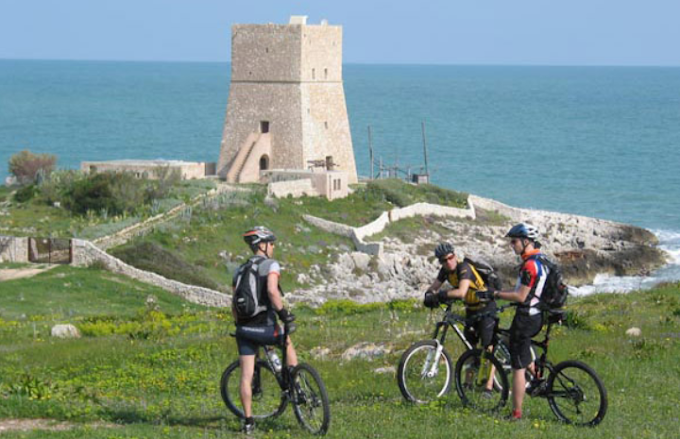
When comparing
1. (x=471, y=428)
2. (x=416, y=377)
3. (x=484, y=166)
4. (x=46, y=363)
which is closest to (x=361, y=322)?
(x=46, y=363)

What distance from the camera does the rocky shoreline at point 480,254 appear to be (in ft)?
136

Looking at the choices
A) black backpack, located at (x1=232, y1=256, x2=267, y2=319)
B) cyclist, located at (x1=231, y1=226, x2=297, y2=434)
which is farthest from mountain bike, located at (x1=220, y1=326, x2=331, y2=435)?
black backpack, located at (x1=232, y1=256, x2=267, y2=319)

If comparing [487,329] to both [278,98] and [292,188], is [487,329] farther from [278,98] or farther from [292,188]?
[278,98]

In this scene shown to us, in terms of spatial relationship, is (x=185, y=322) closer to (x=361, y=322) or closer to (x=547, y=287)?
(x=361, y=322)

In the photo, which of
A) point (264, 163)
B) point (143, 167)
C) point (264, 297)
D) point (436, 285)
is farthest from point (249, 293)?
point (264, 163)

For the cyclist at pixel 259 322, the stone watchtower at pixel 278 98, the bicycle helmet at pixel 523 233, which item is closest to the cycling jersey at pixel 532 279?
the bicycle helmet at pixel 523 233

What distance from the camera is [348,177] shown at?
183 ft

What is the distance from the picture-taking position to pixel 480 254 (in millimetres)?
49000

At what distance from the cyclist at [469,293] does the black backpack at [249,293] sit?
2.14 meters

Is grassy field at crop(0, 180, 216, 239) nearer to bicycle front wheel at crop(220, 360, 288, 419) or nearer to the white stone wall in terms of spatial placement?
the white stone wall

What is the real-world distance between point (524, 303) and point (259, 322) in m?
2.80

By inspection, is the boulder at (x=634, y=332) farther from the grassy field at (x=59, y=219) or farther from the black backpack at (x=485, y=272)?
the grassy field at (x=59, y=219)

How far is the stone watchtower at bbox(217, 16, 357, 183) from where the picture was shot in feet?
A: 175

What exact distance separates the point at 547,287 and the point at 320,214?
3576 centimetres
